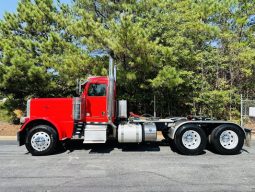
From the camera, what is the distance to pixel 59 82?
18812 mm

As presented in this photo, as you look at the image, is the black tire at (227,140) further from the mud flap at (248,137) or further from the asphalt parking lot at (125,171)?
the asphalt parking lot at (125,171)

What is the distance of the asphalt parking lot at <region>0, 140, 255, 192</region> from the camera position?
6848 millimetres

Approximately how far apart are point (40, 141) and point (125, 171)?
10.8 feet

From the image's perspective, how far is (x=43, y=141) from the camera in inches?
407

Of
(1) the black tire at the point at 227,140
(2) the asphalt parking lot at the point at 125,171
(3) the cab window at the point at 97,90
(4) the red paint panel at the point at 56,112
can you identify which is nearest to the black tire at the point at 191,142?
(2) the asphalt parking lot at the point at 125,171

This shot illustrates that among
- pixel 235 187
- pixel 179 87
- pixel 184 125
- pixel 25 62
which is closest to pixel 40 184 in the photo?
pixel 235 187

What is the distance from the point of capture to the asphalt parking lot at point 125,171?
6.85m

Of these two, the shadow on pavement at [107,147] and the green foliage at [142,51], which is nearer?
the shadow on pavement at [107,147]

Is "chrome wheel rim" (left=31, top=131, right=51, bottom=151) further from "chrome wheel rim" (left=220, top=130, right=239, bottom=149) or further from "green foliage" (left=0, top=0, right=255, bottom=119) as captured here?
"green foliage" (left=0, top=0, right=255, bottom=119)

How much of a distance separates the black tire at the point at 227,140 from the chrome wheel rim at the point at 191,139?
49 centimetres

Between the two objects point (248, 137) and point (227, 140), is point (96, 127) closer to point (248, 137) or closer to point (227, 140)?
point (227, 140)

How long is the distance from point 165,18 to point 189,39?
6.21 ft

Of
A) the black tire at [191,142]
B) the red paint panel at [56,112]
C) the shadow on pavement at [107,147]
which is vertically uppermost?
the red paint panel at [56,112]

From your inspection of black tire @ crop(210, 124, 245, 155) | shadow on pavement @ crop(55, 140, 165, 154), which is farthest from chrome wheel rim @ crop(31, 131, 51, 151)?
black tire @ crop(210, 124, 245, 155)
